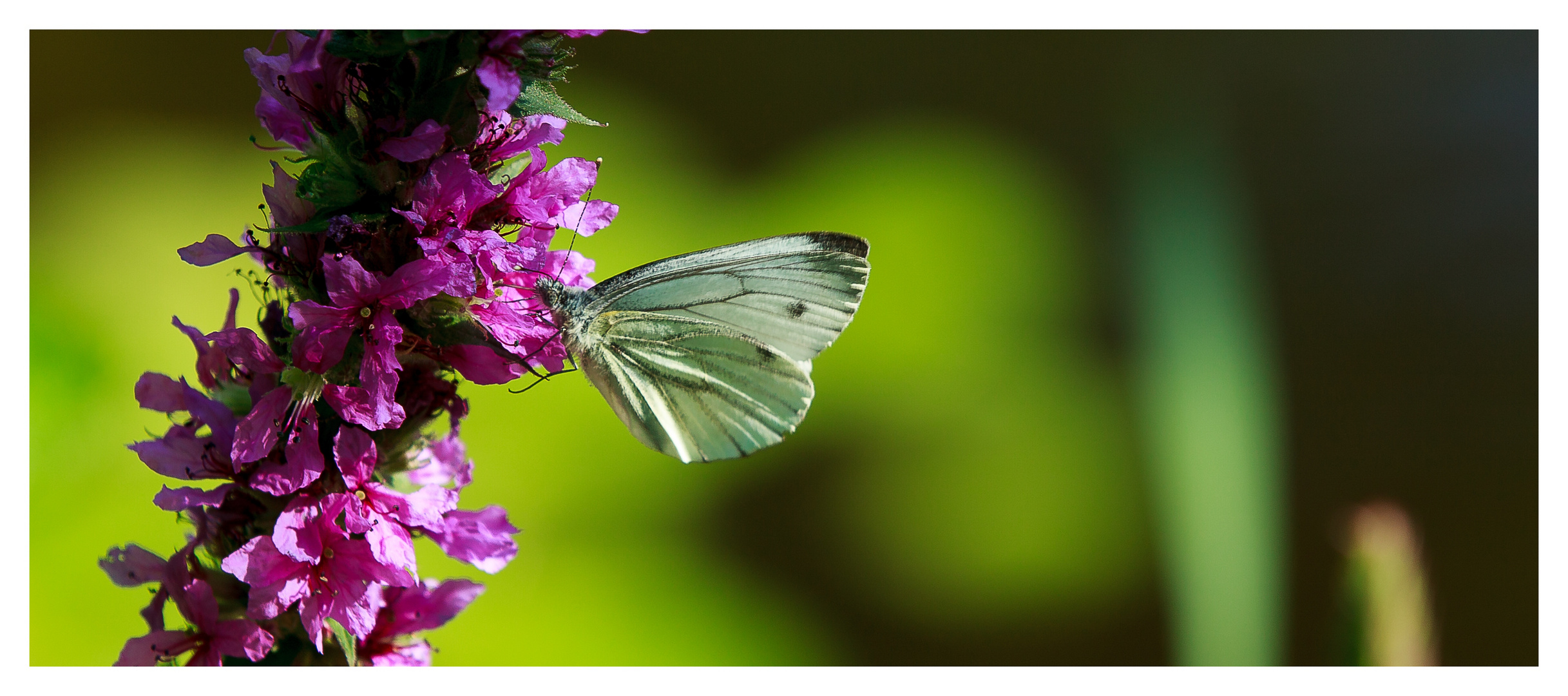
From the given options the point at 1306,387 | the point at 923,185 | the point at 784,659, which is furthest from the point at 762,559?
the point at 1306,387

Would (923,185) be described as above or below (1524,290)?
above

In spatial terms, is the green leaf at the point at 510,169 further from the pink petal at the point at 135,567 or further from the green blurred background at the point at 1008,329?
the green blurred background at the point at 1008,329

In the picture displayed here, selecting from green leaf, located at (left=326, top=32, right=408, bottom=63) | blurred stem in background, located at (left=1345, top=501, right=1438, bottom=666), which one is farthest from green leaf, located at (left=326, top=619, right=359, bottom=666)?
blurred stem in background, located at (left=1345, top=501, right=1438, bottom=666)

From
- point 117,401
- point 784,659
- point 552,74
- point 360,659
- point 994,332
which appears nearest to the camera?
point 552,74

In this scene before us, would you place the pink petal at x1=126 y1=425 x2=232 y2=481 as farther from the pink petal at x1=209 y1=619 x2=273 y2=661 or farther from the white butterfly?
the white butterfly

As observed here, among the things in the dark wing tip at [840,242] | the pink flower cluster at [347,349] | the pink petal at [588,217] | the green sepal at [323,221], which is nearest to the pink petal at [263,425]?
the pink flower cluster at [347,349]
